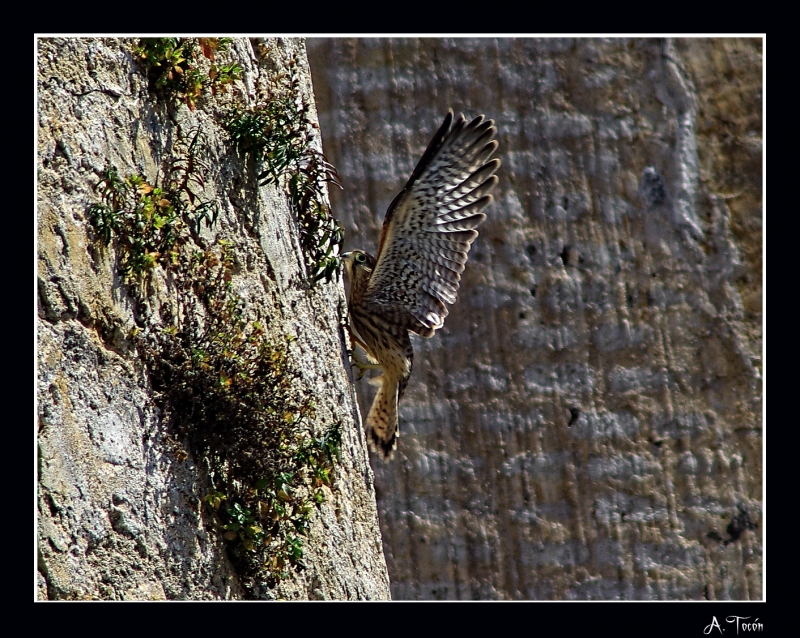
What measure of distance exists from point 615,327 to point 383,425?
2809mm

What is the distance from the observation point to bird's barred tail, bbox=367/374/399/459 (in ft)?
16.1

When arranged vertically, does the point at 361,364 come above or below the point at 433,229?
below

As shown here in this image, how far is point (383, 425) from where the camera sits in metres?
4.95

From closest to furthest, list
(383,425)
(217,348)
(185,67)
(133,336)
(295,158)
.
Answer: (133,336) → (217,348) → (185,67) → (295,158) → (383,425)

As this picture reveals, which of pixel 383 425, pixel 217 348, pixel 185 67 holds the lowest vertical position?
pixel 383 425

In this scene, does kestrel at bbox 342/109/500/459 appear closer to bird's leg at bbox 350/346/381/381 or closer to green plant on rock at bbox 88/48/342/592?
bird's leg at bbox 350/346/381/381

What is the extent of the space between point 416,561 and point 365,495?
2926 mm

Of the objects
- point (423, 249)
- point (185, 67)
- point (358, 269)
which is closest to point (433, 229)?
point (423, 249)

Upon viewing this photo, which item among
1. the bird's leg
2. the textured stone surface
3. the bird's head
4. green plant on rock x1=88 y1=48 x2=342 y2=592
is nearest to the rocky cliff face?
green plant on rock x1=88 y1=48 x2=342 y2=592

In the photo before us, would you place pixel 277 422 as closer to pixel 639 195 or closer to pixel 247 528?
pixel 247 528

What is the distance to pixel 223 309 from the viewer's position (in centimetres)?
359

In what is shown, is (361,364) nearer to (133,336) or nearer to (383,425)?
(383,425)

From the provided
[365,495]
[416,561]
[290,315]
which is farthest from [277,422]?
[416,561]

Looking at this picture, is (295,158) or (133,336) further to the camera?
(295,158)
